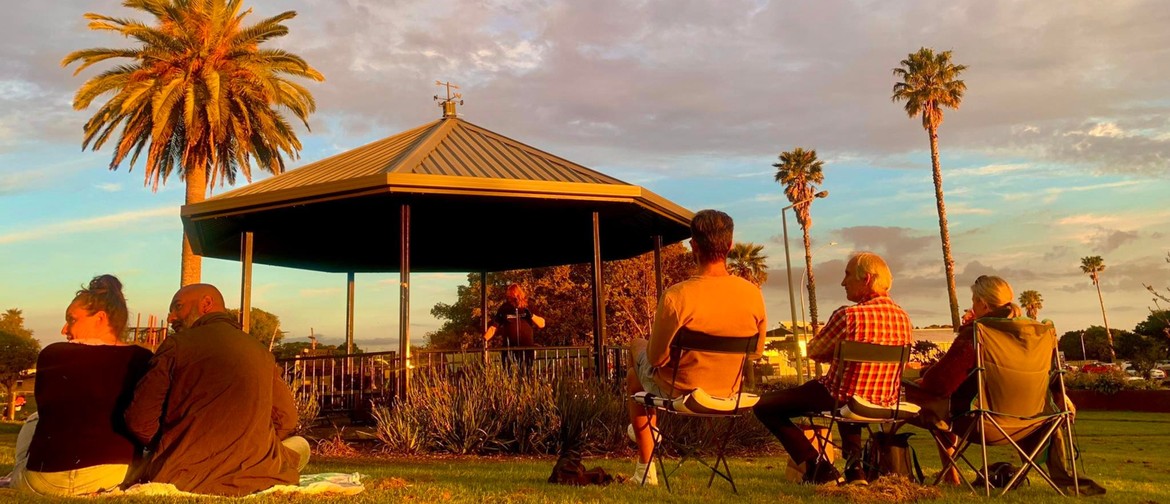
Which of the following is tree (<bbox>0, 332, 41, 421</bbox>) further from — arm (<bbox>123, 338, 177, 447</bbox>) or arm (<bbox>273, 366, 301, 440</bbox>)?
arm (<bbox>123, 338, 177, 447</bbox>)

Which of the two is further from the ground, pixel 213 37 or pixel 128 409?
pixel 213 37

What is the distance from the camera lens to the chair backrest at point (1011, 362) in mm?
5176

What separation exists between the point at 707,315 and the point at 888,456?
160 cm

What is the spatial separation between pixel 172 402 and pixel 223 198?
24.3 ft

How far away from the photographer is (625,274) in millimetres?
35688

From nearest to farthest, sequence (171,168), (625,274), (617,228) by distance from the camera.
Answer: (617,228)
(171,168)
(625,274)

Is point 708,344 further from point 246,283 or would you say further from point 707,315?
point 246,283

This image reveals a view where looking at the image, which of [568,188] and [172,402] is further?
[568,188]

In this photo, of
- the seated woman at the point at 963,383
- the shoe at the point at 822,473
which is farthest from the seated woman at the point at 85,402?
the seated woman at the point at 963,383

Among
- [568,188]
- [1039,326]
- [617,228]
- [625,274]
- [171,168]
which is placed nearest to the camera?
[1039,326]

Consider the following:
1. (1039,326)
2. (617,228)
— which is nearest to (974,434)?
(1039,326)

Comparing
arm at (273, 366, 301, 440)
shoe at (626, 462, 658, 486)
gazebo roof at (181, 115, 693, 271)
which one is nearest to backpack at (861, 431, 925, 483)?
shoe at (626, 462, 658, 486)

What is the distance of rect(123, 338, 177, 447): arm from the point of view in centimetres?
396

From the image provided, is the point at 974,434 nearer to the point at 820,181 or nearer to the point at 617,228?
the point at 617,228
